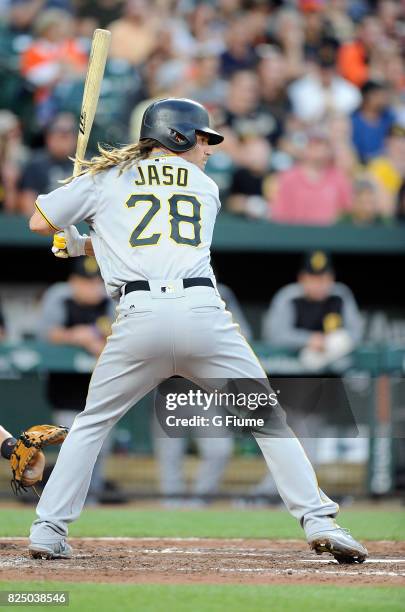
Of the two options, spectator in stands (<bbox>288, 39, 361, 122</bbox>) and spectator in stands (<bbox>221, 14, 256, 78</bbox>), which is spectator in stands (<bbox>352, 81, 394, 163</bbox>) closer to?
spectator in stands (<bbox>288, 39, 361, 122</bbox>)

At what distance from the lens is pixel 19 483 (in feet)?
17.1

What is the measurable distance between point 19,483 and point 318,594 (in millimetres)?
1628

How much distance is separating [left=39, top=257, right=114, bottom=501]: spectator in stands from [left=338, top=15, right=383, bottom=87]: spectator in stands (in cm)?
546

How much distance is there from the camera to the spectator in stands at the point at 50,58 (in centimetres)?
1153

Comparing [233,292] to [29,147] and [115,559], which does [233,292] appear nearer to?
[29,147]

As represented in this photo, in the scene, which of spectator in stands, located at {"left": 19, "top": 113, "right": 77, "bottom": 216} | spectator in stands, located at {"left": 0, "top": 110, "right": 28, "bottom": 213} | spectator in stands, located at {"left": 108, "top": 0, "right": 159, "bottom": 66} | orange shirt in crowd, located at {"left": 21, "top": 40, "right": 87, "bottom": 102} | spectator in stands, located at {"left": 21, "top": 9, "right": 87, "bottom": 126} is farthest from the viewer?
spectator in stands, located at {"left": 108, "top": 0, "right": 159, "bottom": 66}

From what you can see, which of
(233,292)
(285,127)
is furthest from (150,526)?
(285,127)

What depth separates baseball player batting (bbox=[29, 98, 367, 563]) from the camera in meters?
4.79

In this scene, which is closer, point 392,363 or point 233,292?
point 392,363

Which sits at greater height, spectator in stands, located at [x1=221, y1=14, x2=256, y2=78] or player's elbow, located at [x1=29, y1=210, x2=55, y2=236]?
spectator in stands, located at [x1=221, y1=14, x2=256, y2=78]

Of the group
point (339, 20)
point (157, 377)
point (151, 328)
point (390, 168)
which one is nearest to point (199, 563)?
point (157, 377)

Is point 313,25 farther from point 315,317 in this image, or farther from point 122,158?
point 122,158

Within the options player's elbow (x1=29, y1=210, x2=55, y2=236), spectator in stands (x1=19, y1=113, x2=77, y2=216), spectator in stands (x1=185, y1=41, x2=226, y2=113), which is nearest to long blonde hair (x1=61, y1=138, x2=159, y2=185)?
player's elbow (x1=29, y1=210, x2=55, y2=236)

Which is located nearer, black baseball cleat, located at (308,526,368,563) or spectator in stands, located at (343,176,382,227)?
black baseball cleat, located at (308,526,368,563)
